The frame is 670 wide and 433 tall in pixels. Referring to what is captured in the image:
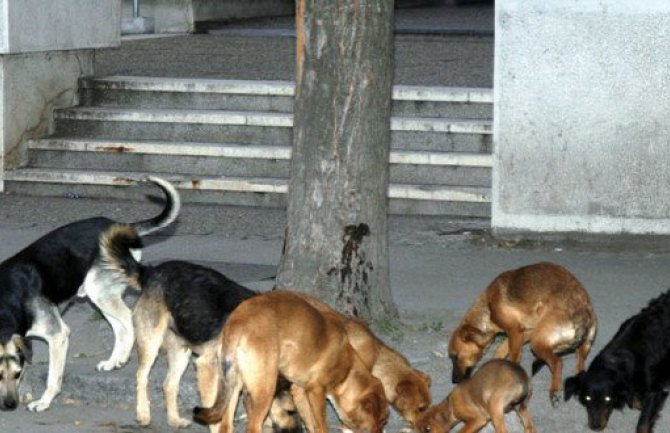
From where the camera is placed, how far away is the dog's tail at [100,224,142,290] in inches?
338

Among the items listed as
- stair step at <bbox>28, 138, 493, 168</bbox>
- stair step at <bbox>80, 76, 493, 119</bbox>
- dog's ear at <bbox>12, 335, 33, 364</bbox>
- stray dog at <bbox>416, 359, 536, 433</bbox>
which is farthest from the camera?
stair step at <bbox>80, 76, 493, 119</bbox>

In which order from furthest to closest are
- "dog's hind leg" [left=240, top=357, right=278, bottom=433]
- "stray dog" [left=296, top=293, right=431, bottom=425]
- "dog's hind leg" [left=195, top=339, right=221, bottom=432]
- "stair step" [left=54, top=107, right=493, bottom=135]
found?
"stair step" [left=54, top=107, right=493, bottom=135]
"dog's hind leg" [left=195, top=339, right=221, bottom=432]
"stray dog" [left=296, top=293, right=431, bottom=425]
"dog's hind leg" [left=240, top=357, right=278, bottom=433]

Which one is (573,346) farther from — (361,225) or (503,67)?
(503,67)

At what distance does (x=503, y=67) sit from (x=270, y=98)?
3.14 m

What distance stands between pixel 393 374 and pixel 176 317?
121 centimetres

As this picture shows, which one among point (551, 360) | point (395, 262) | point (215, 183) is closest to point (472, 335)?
point (551, 360)

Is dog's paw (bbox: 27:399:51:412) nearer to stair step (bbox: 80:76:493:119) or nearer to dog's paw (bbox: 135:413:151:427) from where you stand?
dog's paw (bbox: 135:413:151:427)

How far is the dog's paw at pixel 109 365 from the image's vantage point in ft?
29.9

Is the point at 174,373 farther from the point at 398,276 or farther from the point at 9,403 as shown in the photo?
the point at 398,276

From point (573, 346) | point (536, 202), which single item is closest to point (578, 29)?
point (536, 202)

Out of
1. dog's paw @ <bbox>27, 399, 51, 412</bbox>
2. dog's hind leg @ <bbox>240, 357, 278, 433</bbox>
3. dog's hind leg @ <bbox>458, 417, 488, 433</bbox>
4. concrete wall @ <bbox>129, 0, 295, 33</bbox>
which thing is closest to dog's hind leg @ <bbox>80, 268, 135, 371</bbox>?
dog's paw @ <bbox>27, 399, 51, 412</bbox>

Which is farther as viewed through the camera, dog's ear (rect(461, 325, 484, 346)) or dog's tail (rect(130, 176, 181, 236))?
dog's tail (rect(130, 176, 181, 236))

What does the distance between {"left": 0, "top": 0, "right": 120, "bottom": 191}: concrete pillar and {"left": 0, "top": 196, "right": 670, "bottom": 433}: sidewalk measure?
0.75m

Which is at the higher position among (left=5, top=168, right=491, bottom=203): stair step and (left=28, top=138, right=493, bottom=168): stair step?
(left=28, top=138, right=493, bottom=168): stair step
